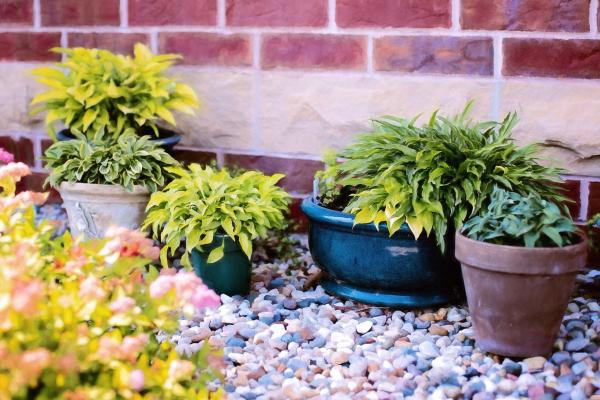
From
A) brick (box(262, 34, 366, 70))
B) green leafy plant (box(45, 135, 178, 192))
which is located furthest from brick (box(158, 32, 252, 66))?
green leafy plant (box(45, 135, 178, 192))

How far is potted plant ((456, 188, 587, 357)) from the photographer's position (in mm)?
2369

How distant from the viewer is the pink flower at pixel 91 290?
1.65m

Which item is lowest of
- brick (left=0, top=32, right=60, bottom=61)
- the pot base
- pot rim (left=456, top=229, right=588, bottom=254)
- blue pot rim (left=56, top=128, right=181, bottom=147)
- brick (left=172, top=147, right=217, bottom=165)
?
the pot base

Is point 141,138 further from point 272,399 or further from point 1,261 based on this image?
point 1,261

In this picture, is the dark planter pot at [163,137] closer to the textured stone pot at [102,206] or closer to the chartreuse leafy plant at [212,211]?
the textured stone pot at [102,206]

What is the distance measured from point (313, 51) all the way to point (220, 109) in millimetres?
511

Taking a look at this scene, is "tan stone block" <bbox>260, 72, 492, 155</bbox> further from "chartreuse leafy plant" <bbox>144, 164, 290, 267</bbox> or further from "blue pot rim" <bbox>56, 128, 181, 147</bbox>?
"chartreuse leafy plant" <bbox>144, 164, 290, 267</bbox>

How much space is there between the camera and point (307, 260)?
3.51 meters

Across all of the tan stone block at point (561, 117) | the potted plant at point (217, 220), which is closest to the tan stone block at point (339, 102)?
the tan stone block at point (561, 117)

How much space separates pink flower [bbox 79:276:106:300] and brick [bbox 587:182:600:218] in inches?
85.4

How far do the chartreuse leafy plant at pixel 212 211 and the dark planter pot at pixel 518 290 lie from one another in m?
0.78

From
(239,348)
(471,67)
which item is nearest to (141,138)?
(239,348)

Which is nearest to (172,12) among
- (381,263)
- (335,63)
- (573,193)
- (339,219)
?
(335,63)

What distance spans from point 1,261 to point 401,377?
1.21 metres
